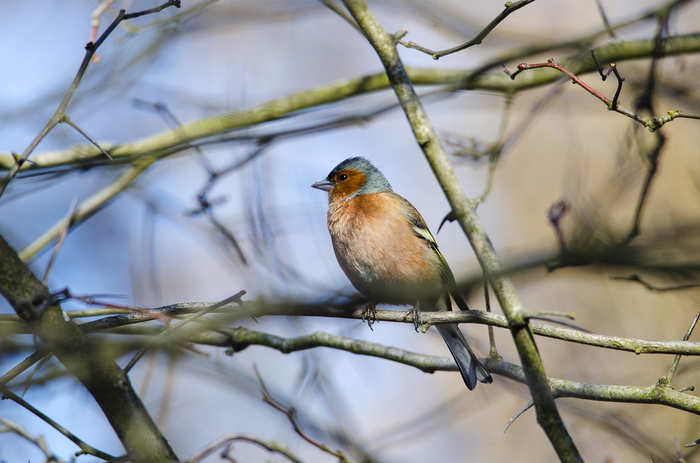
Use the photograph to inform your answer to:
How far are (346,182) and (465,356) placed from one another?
2439mm

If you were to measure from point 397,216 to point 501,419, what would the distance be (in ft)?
27.9

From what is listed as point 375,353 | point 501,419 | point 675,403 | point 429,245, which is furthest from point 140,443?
point 501,419

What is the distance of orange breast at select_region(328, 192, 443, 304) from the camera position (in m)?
5.37

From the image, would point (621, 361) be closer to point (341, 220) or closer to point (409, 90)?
point (341, 220)

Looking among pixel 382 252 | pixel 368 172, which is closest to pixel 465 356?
pixel 382 252

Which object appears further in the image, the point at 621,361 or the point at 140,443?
the point at 621,361

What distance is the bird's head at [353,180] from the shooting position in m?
6.41

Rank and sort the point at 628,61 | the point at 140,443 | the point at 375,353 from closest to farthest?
the point at 140,443, the point at 375,353, the point at 628,61

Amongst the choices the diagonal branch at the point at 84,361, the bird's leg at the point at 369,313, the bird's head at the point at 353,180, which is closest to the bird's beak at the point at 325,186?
the bird's head at the point at 353,180

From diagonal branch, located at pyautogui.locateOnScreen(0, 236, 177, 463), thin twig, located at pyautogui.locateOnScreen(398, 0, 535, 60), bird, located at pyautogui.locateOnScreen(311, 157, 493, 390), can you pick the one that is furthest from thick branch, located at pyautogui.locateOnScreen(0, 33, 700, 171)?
diagonal branch, located at pyautogui.locateOnScreen(0, 236, 177, 463)

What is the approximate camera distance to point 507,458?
12.2 metres

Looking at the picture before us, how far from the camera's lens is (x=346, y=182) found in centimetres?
651

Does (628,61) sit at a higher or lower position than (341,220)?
higher

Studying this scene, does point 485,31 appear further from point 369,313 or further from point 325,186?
point 325,186
